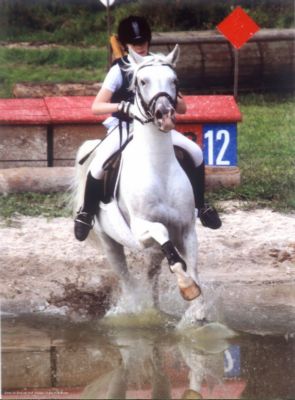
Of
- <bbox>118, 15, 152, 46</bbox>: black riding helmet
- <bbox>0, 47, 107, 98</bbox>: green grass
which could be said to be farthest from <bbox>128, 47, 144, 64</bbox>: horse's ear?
<bbox>0, 47, 107, 98</bbox>: green grass

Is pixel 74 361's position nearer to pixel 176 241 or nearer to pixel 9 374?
pixel 9 374

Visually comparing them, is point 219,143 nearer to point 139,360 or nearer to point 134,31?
point 134,31

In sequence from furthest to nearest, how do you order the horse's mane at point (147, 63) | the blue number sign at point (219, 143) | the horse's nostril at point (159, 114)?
the blue number sign at point (219, 143), the horse's mane at point (147, 63), the horse's nostril at point (159, 114)

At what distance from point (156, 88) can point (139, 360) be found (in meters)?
1.52

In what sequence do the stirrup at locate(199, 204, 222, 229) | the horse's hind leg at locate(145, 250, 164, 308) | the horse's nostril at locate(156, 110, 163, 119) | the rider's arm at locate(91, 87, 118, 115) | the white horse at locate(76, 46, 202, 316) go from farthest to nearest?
the horse's hind leg at locate(145, 250, 164, 308), the stirrup at locate(199, 204, 222, 229), the rider's arm at locate(91, 87, 118, 115), the white horse at locate(76, 46, 202, 316), the horse's nostril at locate(156, 110, 163, 119)

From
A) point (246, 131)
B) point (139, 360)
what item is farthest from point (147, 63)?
point (246, 131)

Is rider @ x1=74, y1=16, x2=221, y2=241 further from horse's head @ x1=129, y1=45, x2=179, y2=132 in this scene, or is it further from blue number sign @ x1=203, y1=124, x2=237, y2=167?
blue number sign @ x1=203, y1=124, x2=237, y2=167

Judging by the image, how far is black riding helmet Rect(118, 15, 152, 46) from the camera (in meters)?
6.95

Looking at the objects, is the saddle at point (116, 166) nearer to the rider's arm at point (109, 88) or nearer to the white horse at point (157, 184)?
the white horse at point (157, 184)

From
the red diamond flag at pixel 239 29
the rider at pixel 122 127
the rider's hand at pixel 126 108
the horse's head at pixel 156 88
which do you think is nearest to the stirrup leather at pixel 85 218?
the rider at pixel 122 127

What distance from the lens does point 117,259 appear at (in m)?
7.58

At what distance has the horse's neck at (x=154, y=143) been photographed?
6.66 metres

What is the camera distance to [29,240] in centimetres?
912

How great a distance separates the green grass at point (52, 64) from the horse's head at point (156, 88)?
8.50 metres
